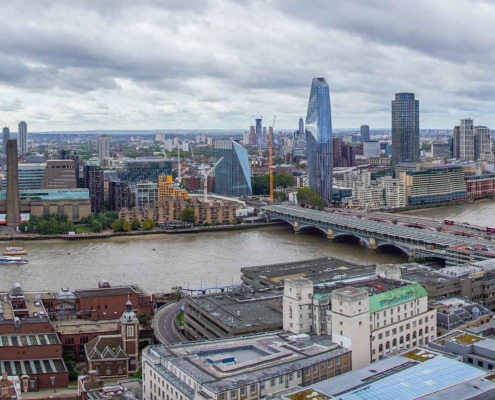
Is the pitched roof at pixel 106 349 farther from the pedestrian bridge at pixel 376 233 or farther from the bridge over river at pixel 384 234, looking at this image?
the pedestrian bridge at pixel 376 233

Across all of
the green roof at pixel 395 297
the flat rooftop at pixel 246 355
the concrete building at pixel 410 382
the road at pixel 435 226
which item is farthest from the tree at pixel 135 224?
the concrete building at pixel 410 382

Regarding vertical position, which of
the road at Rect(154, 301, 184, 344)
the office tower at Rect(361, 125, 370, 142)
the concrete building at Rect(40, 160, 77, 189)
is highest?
the office tower at Rect(361, 125, 370, 142)

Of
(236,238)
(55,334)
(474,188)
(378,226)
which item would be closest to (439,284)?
(55,334)

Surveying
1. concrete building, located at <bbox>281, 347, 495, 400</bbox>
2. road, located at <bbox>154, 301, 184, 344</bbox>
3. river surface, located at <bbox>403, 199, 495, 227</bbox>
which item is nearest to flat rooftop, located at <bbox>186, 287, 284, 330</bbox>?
road, located at <bbox>154, 301, 184, 344</bbox>

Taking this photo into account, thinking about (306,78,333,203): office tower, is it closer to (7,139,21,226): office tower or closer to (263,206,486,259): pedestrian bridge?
(263,206,486,259): pedestrian bridge

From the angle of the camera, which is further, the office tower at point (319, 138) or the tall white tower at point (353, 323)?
the office tower at point (319, 138)

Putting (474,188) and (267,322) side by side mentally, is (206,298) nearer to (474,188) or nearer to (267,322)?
(267,322)

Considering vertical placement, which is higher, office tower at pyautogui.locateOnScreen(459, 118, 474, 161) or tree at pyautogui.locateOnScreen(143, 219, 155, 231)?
office tower at pyautogui.locateOnScreen(459, 118, 474, 161)
